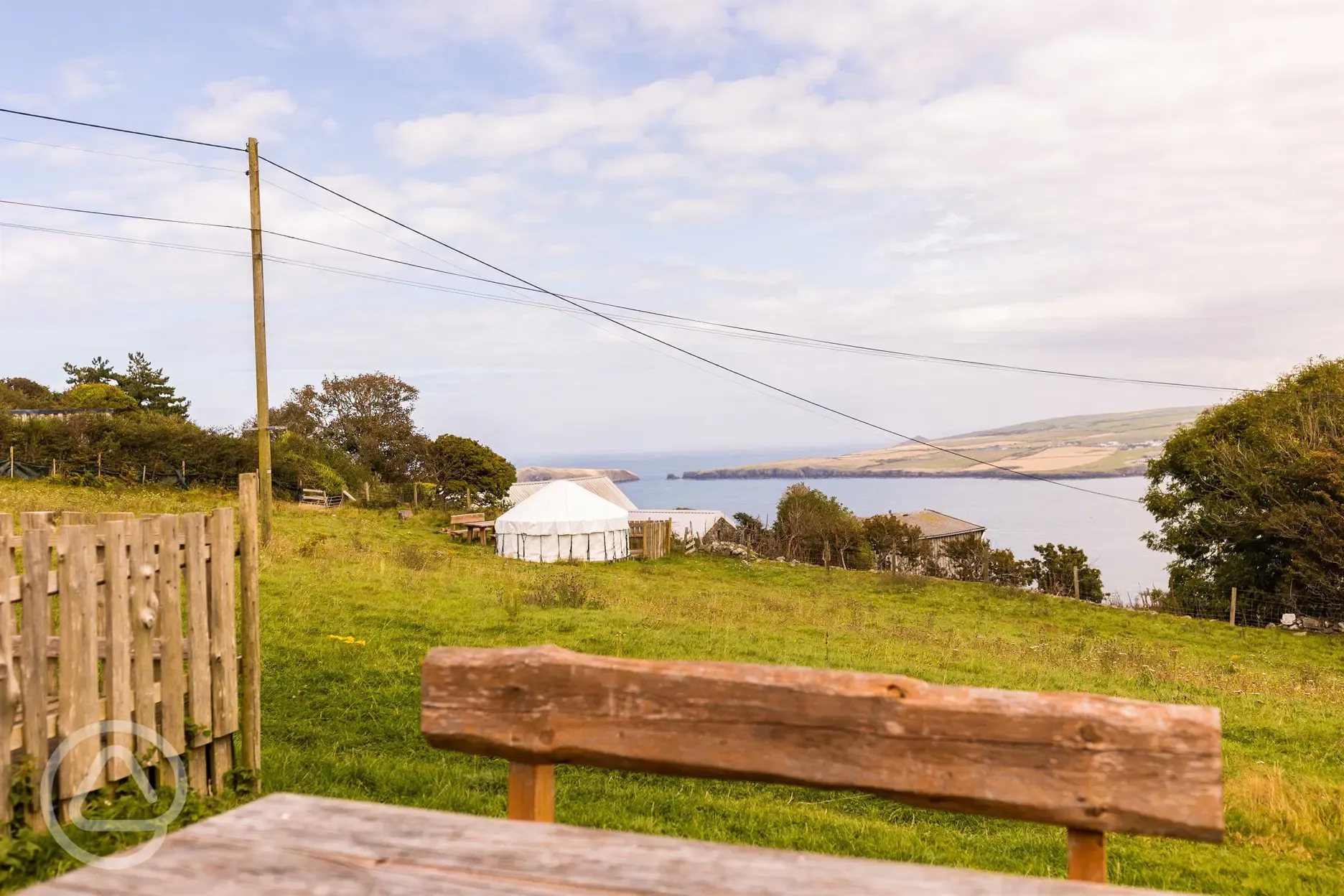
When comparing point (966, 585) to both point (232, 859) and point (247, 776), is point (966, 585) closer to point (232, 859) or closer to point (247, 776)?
point (247, 776)

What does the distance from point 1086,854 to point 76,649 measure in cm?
423

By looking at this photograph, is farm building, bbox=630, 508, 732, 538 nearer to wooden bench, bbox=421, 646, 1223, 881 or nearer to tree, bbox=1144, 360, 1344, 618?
tree, bbox=1144, 360, 1344, 618

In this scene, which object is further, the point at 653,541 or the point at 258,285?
the point at 653,541

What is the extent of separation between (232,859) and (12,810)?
10.7 feet

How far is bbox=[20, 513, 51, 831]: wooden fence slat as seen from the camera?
387 cm

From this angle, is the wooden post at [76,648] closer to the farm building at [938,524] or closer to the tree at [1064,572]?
the tree at [1064,572]

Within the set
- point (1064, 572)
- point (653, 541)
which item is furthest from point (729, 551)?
point (1064, 572)

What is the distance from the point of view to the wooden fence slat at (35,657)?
3865 mm

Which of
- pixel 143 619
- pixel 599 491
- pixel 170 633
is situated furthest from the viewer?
pixel 599 491

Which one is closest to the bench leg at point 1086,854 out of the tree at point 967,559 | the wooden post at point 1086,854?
the wooden post at point 1086,854

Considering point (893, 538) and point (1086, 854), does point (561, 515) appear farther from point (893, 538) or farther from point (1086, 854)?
point (1086, 854)

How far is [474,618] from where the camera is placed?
12992 mm

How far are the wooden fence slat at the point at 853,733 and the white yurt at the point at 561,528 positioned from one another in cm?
2773

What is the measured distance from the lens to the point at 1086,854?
1599 millimetres
